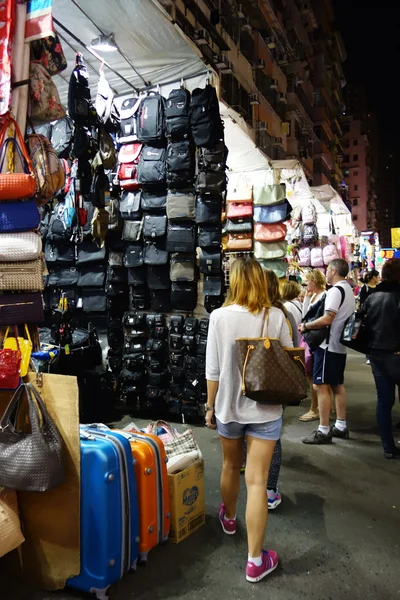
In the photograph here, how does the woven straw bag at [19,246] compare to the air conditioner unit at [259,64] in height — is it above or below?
below

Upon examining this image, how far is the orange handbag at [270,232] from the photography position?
7.70 metres

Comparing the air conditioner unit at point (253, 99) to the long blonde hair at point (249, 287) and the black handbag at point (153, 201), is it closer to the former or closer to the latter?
the black handbag at point (153, 201)

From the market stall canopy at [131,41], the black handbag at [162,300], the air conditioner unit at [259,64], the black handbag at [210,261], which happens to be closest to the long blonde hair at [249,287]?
the black handbag at [210,261]

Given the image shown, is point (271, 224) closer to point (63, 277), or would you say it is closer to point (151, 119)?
point (151, 119)

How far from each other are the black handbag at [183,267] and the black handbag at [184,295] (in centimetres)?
10

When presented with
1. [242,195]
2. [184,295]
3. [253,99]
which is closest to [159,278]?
[184,295]

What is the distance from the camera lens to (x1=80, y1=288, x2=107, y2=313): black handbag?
22.4 ft

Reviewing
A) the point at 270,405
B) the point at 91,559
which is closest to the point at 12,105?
the point at 270,405

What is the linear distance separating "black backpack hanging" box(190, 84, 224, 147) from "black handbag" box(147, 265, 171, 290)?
1675 mm

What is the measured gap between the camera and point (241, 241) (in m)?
8.08

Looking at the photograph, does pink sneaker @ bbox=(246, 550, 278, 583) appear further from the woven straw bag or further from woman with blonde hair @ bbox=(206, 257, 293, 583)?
the woven straw bag

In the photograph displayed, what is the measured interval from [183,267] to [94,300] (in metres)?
1.76

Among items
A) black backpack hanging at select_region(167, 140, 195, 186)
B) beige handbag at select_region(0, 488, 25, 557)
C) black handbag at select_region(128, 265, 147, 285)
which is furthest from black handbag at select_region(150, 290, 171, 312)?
beige handbag at select_region(0, 488, 25, 557)

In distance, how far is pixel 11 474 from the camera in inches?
88.6
